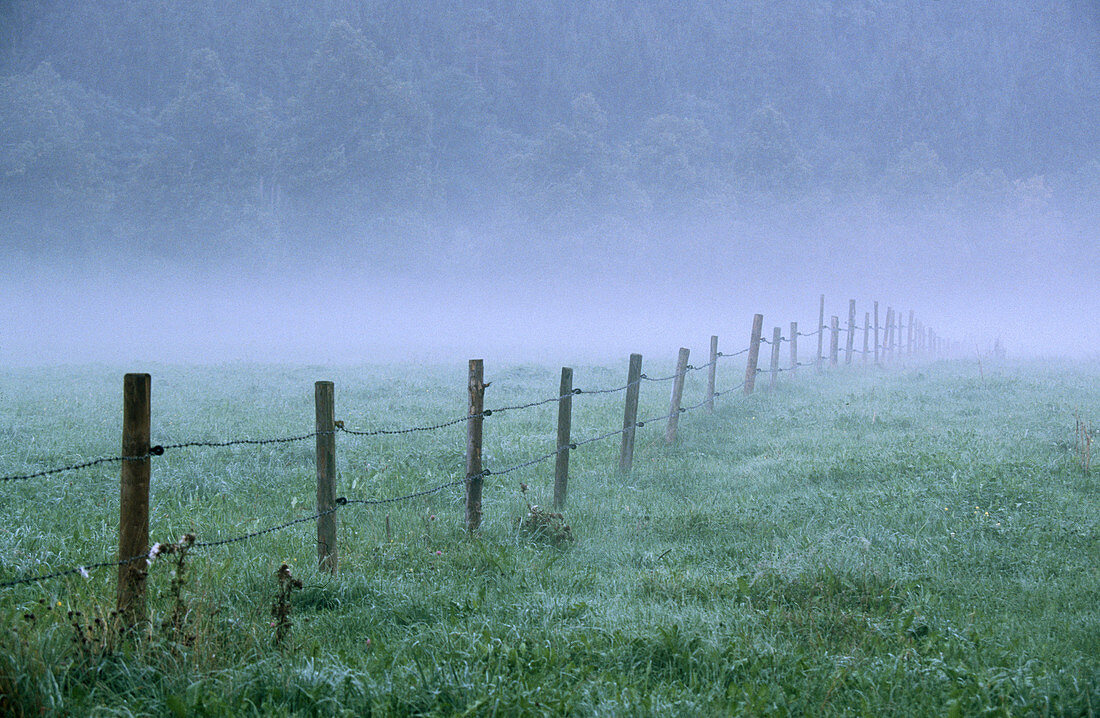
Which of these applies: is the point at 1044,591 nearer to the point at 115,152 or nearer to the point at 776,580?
the point at 776,580

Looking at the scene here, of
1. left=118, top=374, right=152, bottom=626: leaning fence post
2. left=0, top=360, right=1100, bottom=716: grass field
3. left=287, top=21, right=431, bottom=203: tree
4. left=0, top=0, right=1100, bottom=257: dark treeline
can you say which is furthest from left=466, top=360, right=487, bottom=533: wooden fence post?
left=287, top=21, right=431, bottom=203: tree

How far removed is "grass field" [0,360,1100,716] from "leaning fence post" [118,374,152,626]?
0.15 m

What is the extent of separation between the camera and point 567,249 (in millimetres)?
81750

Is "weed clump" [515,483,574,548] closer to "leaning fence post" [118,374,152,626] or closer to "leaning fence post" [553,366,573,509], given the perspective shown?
"leaning fence post" [553,366,573,509]

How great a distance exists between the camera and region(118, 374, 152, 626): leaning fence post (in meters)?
3.87

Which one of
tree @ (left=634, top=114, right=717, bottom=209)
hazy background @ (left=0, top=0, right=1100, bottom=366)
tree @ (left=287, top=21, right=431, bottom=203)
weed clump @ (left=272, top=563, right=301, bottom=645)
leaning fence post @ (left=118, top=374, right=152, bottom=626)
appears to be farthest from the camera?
tree @ (left=634, top=114, right=717, bottom=209)

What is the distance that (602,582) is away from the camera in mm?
5676

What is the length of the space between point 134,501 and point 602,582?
134 inches

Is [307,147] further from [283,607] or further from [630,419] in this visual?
[283,607]

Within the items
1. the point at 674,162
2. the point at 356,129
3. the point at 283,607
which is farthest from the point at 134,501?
the point at 674,162

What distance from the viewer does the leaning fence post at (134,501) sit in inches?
152

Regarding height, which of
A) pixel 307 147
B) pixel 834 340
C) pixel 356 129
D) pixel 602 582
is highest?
pixel 356 129

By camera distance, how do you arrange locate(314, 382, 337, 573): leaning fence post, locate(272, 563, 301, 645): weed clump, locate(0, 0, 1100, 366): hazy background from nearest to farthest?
locate(272, 563, 301, 645): weed clump, locate(314, 382, 337, 573): leaning fence post, locate(0, 0, 1100, 366): hazy background

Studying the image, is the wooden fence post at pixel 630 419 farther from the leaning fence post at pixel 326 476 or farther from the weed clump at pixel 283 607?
the weed clump at pixel 283 607
